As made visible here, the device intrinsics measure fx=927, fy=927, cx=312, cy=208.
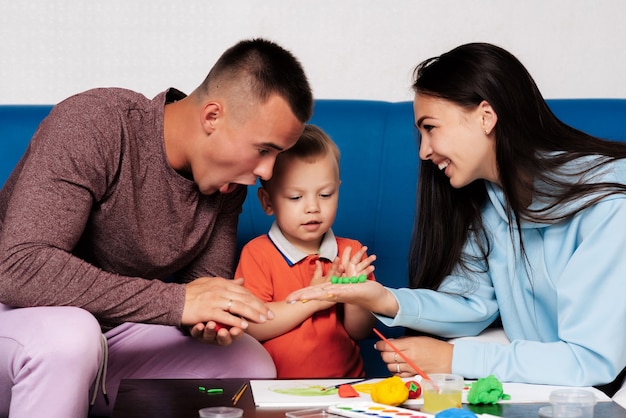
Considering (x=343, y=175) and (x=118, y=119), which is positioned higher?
(x=118, y=119)

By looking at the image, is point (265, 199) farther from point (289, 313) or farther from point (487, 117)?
point (487, 117)

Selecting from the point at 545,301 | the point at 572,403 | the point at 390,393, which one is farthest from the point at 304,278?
the point at 572,403

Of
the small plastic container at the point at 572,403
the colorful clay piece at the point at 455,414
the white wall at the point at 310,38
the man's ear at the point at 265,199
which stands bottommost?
the small plastic container at the point at 572,403

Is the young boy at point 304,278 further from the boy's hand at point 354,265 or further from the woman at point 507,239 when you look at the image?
the woman at point 507,239

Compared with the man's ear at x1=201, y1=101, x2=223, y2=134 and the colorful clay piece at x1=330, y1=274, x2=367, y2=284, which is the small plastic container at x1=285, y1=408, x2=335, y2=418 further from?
A: the man's ear at x1=201, y1=101, x2=223, y2=134

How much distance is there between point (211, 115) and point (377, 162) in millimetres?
659

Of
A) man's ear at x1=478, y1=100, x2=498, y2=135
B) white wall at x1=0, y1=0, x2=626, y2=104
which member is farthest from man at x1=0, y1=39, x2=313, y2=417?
white wall at x1=0, y1=0, x2=626, y2=104

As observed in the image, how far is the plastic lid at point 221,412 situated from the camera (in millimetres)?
1342

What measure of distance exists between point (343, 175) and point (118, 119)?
0.74 metres

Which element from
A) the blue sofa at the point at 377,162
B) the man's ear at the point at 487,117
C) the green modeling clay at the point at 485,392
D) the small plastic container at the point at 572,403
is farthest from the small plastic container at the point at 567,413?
the blue sofa at the point at 377,162

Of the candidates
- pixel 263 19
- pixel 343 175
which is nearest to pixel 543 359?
pixel 343 175

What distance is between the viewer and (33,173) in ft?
5.48

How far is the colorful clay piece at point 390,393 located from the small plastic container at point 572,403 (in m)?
0.23

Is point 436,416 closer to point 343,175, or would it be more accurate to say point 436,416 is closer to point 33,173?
point 33,173
